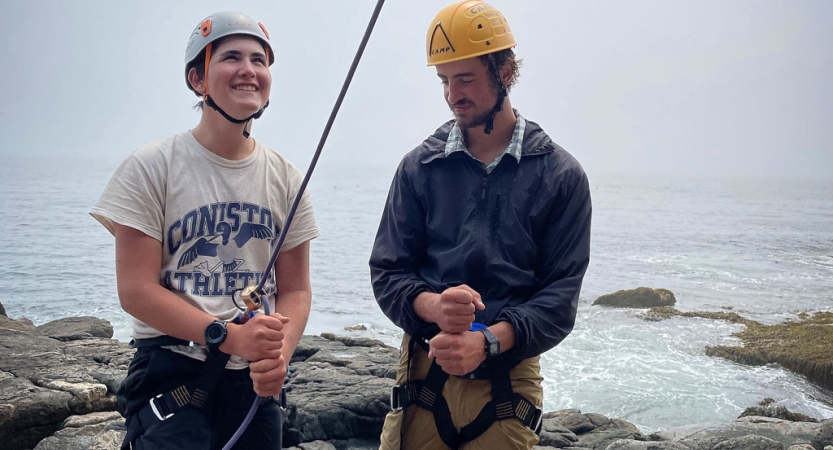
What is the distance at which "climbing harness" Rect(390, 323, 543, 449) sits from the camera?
2.40 metres

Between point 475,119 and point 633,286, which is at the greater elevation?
point 475,119

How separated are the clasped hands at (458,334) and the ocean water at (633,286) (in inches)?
348

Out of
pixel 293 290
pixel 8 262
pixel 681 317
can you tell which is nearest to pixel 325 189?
pixel 8 262

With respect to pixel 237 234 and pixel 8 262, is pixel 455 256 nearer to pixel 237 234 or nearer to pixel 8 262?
pixel 237 234

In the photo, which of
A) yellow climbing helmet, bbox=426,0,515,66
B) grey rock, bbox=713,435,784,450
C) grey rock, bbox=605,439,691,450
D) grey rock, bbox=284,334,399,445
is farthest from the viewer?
grey rock, bbox=284,334,399,445

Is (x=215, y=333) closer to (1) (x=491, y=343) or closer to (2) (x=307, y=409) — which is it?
(1) (x=491, y=343)

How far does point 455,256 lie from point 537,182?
1.35 ft

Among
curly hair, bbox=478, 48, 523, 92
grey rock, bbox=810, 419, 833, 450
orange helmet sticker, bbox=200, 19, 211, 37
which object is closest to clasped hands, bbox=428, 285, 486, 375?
curly hair, bbox=478, 48, 523, 92

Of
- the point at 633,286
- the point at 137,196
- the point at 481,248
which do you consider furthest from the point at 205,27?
the point at 633,286

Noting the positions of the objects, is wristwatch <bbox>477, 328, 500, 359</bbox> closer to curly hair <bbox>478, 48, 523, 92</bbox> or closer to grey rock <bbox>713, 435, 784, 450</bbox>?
curly hair <bbox>478, 48, 523, 92</bbox>

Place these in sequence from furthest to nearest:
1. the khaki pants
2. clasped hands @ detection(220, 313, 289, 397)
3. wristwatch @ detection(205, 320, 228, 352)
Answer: the khaki pants, wristwatch @ detection(205, 320, 228, 352), clasped hands @ detection(220, 313, 289, 397)

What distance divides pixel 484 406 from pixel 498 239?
60 centimetres

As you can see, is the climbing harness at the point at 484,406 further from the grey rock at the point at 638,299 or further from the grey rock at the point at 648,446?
the grey rock at the point at 638,299

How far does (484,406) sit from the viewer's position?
2.41 meters
